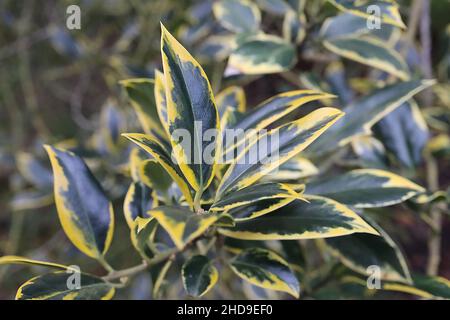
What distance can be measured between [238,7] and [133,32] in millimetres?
390

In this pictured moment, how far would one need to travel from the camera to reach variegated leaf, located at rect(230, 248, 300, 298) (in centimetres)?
57

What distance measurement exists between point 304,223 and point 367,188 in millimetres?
130

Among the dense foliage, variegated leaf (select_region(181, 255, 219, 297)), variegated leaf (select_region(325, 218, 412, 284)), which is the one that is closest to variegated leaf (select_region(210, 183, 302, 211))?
the dense foliage

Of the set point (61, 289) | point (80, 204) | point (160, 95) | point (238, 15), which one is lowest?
point (61, 289)

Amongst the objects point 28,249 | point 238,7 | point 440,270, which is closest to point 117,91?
point 238,7

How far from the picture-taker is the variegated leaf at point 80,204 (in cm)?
61

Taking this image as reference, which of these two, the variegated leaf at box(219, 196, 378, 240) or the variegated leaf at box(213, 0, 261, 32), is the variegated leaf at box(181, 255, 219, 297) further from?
the variegated leaf at box(213, 0, 261, 32)

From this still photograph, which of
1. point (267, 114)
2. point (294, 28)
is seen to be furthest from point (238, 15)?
point (267, 114)

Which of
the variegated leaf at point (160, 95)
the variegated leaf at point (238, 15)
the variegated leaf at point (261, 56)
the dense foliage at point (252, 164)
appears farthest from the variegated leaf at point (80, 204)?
the variegated leaf at point (238, 15)

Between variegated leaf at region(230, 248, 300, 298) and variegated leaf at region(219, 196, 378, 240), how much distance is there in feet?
0.16

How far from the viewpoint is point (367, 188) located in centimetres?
65

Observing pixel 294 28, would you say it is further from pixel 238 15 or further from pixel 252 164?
pixel 252 164

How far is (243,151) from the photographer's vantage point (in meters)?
0.52

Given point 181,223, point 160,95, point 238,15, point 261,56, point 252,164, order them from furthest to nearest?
point 238,15 < point 261,56 < point 160,95 < point 252,164 < point 181,223
